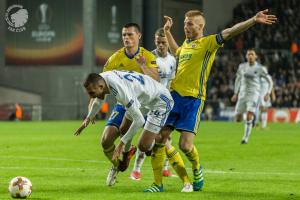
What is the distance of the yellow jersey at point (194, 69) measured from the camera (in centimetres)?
1047

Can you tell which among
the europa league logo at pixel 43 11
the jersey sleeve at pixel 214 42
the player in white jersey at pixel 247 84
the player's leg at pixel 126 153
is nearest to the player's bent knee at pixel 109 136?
the player's leg at pixel 126 153

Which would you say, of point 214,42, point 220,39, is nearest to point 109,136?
point 214,42

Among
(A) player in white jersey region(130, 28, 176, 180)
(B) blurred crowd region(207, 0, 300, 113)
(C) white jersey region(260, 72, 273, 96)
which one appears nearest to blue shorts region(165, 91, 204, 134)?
(A) player in white jersey region(130, 28, 176, 180)

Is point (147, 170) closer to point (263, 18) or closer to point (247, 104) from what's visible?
point (263, 18)

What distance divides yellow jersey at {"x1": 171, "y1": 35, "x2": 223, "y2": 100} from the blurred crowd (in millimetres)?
30386

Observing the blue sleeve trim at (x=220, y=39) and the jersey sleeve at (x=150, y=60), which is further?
the jersey sleeve at (x=150, y=60)

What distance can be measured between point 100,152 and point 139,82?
9.16 m

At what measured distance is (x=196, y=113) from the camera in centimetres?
1048

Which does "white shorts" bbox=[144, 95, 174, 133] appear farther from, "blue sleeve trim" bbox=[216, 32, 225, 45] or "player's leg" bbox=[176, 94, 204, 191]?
"blue sleeve trim" bbox=[216, 32, 225, 45]

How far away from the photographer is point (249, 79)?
72.9ft

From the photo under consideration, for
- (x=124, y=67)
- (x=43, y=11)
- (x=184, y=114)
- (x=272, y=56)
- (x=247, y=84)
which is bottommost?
(x=272, y=56)

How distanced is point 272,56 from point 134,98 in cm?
3617

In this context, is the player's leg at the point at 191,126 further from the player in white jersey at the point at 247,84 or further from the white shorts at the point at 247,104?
the player in white jersey at the point at 247,84

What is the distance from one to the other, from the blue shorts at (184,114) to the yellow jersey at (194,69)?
0.08 m
